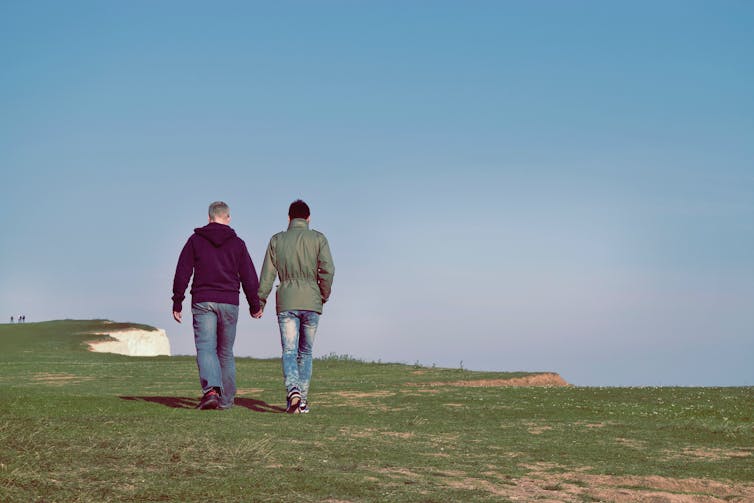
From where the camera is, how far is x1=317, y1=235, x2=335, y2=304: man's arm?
13.0m

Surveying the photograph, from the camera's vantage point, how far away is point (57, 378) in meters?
22.5

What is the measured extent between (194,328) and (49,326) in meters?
44.2

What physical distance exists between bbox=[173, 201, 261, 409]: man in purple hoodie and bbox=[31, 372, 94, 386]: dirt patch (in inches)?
366

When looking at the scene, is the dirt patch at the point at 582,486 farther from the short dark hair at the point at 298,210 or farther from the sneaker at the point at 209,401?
the short dark hair at the point at 298,210

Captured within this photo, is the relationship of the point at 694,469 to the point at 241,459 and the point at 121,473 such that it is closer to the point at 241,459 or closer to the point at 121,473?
the point at 241,459

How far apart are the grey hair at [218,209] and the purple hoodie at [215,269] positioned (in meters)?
0.15

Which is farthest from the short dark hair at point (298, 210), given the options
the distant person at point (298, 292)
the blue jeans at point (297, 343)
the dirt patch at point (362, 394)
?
the dirt patch at point (362, 394)

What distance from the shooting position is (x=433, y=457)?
9.05 metres

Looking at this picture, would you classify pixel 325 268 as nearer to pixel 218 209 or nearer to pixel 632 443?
pixel 218 209

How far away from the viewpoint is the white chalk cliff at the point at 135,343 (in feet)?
165

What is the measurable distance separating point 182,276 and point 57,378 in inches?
464

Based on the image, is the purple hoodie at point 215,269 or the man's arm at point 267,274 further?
the man's arm at point 267,274

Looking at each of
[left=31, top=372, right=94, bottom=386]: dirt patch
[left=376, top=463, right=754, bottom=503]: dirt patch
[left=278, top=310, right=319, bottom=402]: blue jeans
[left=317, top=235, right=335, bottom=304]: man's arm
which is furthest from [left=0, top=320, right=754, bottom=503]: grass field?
[left=31, top=372, right=94, bottom=386]: dirt patch

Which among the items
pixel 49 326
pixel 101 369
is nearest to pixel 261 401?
pixel 101 369
